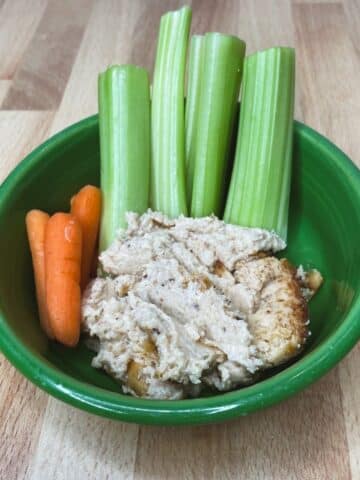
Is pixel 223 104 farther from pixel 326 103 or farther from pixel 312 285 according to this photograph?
pixel 326 103

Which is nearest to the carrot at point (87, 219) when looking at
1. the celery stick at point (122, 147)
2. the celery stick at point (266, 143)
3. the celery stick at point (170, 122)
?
the celery stick at point (122, 147)

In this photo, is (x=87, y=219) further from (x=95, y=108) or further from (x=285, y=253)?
(x=95, y=108)

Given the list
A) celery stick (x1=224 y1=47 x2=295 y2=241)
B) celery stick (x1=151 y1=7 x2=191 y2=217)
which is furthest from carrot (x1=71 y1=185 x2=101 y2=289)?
celery stick (x1=224 y1=47 x2=295 y2=241)

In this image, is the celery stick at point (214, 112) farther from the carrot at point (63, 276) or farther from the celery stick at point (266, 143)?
the carrot at point (63, 276)

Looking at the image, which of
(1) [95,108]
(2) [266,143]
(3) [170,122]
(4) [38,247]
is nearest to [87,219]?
(4) [38,247]

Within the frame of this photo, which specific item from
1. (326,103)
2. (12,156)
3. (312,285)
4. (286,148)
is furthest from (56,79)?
(312,285)

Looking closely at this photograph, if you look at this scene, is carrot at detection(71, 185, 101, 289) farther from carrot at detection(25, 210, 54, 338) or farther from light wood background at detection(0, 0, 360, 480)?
light wood background at detection(0, 0, 360, 480)
